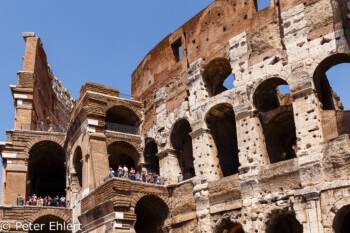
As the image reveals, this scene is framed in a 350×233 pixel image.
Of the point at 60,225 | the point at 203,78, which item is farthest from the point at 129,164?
the point at 203,78

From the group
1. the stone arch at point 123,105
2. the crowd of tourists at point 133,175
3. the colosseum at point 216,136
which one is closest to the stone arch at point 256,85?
the colosseum at point 216,136

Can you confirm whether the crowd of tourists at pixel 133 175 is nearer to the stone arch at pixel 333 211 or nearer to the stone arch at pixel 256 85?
the stone arch at pixel 256 85

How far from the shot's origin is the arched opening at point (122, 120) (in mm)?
21880

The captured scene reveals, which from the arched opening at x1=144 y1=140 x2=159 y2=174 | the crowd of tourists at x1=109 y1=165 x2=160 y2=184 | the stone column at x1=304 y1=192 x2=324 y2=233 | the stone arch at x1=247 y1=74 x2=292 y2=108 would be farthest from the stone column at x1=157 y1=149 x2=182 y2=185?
the stone column at x1=304 y1=192 x2=324 y2=233

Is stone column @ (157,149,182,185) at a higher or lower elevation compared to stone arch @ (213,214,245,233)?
higher

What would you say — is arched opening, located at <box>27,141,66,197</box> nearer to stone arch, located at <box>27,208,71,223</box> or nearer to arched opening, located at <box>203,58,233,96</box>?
stone arch, located at <box>27,208,71,223</box>

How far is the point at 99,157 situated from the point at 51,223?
15.9 feet

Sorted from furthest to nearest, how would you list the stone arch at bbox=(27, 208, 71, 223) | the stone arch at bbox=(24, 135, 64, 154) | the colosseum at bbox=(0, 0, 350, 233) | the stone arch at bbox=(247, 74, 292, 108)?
the stone arch at bbox=(24, 135, 64, 154)
the stone arch at bbox=(27, 208, 71, 223)
the stone arch at bbox=(247, 74, 292, 108)
the colosseum at bbox=(0, 0, 350, 233)

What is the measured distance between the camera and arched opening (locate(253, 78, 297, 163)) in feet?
54.6

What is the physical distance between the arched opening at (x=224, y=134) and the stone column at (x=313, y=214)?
16.5 ft

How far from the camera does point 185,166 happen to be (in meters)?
20.5

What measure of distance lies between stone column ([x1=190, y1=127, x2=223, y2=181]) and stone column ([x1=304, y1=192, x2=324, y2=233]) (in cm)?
437

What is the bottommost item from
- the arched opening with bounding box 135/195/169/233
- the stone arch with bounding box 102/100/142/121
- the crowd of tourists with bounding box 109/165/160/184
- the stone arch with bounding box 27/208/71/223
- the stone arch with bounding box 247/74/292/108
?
the arched opening with bounding box 135/195/169/233

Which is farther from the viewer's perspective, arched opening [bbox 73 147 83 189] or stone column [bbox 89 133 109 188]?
arched opening [bbox 73 147 83 189]
